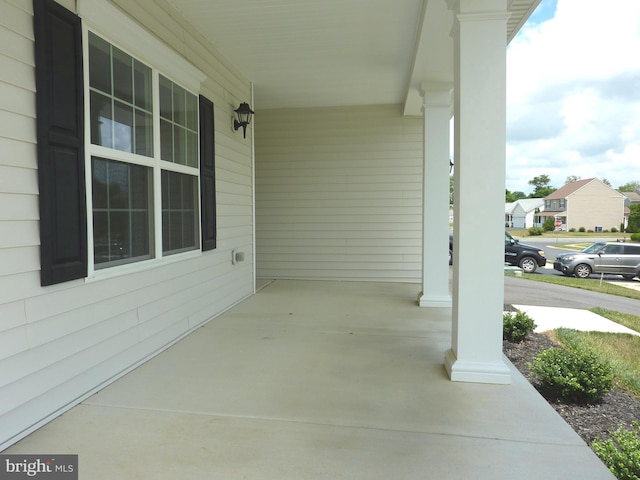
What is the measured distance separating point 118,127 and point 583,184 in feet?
126

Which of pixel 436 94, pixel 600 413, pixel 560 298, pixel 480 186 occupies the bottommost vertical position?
pixel 560 298

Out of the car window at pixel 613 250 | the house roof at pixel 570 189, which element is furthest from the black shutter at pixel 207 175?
the house roof at pixel 570 189

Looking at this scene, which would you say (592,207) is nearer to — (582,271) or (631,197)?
(631,197)

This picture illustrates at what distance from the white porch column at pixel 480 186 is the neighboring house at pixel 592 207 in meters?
28.0

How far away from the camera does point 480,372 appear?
2.63 m

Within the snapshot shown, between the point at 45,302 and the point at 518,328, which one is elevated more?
the point at 45,302

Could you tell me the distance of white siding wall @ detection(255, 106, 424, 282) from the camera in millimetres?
6652

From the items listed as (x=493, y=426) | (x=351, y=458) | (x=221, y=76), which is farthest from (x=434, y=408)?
(x=221, y=76)

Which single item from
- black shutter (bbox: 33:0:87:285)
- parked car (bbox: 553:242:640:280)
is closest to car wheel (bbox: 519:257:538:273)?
parked car (bbox: 553:242:640:280)

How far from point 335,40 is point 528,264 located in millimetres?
10185

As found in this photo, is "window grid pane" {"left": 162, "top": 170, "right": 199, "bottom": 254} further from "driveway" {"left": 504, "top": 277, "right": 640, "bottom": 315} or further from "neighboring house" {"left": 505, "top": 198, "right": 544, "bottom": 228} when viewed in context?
"neighboring house" {"left": 505, "top": 198, "right": 544, "bottom": 228}

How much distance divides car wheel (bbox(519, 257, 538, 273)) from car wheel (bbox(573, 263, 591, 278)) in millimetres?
1013

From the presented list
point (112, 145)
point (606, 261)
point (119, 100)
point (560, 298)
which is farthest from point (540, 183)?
point (112, 145)

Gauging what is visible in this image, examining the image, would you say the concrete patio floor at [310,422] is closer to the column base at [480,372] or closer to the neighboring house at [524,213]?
the column base at [480,372]
